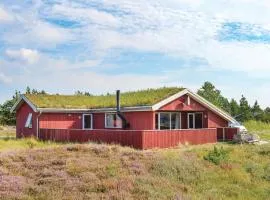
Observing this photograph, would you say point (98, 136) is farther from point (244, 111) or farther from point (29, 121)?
point (244, 111)

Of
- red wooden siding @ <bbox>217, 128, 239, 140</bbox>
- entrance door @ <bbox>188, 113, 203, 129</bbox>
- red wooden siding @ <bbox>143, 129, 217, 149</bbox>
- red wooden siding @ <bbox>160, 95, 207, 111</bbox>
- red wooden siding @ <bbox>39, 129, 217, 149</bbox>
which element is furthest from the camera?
entrance door @ <bbox>188, 113, 203, 129</bbox>

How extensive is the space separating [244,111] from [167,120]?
1585 inches

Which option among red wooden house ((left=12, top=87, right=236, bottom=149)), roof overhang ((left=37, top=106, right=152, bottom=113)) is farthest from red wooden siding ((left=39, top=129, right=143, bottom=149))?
roof overhang ((left=37, top=106, right=152, bottom=113))

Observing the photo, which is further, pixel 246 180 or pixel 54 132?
pixel 54 132

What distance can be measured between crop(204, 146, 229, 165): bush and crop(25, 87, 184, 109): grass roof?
768 cm

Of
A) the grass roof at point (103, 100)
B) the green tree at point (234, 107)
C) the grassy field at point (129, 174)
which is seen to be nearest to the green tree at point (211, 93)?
the green tree at point (234, 107)

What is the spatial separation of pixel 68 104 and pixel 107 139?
33.1 feet

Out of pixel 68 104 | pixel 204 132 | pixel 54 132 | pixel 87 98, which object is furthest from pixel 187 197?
pixel 87 98

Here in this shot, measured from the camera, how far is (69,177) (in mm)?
20312

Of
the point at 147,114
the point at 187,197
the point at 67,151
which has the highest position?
the point at 147,114

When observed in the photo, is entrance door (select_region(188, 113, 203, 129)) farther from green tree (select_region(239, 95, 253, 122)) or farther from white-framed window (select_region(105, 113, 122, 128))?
green tree (select_region(239, 95, 253, 122))

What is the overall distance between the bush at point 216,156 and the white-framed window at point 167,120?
8.93m

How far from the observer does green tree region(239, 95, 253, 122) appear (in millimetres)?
69062

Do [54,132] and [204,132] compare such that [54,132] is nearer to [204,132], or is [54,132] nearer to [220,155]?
[204,132]
